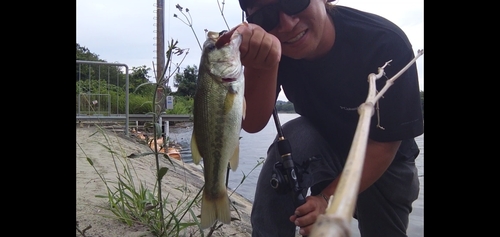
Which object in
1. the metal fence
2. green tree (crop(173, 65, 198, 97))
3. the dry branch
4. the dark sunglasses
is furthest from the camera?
the metal fence

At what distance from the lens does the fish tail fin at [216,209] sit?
928 mm

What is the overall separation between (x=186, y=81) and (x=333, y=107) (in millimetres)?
498

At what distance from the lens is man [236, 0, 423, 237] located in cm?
110

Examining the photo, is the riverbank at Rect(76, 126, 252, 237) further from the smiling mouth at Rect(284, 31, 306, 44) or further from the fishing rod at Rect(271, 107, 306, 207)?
the smiling mouth at Rect(284, 31, 306, 44)

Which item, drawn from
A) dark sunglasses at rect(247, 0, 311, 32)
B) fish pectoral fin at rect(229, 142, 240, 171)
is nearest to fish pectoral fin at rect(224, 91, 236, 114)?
fish pectoral fin at rect(229, 142, 240, 171)

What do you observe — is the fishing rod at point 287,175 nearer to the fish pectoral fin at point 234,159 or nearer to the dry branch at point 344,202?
the fish pectoral fin at point 234,159

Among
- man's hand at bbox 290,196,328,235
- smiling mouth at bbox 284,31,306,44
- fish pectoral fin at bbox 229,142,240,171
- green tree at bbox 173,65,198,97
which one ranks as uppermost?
smiling mouth at bbox 284,31,306,44

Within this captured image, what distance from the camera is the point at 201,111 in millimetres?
899

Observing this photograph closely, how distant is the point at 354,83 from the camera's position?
1191 millimetres

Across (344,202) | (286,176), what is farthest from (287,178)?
(344,202)

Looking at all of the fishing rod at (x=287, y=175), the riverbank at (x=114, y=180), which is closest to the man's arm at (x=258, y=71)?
the fishing rod at (x=287, y=175)

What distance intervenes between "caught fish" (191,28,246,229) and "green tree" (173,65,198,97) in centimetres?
32

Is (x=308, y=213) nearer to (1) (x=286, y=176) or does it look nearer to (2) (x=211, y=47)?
(1) (x=286, y=176)
